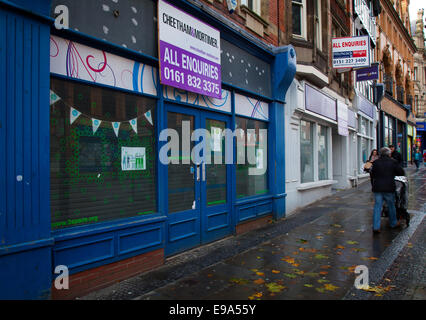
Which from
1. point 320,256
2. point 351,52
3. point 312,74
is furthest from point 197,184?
point 351,52

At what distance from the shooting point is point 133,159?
16.5 feet

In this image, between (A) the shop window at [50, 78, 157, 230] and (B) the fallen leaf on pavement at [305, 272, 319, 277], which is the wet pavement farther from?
(A) the shop window at [50, 78, 157, 230]

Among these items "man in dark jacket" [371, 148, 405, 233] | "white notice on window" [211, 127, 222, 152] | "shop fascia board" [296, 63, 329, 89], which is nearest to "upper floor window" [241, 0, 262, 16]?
"shop fascia board" [296, 63, 329, 89]

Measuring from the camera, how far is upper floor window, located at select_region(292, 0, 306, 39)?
11039 millimetres

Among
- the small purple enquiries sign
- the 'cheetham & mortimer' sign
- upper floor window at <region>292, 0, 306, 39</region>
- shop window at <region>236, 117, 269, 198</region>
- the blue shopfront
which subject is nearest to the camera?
the blue shopfront

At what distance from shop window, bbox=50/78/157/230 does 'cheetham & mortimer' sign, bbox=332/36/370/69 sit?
9489 millimetres

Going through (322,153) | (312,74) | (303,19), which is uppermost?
(303,19)

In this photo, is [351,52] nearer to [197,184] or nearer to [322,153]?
[322,153]

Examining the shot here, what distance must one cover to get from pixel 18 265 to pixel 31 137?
1.30 m

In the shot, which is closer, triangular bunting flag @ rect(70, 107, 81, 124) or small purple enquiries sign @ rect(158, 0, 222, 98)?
triangular bunting flag @ rect(70, 107, 81, 124)

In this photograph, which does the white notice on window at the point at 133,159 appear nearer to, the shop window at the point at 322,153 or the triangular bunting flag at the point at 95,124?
the triangular bunting flag at the point at 95,124

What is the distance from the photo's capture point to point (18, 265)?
11.2 feet

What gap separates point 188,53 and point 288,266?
3.89 meters

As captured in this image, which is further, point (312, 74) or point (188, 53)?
point (312, 74)
